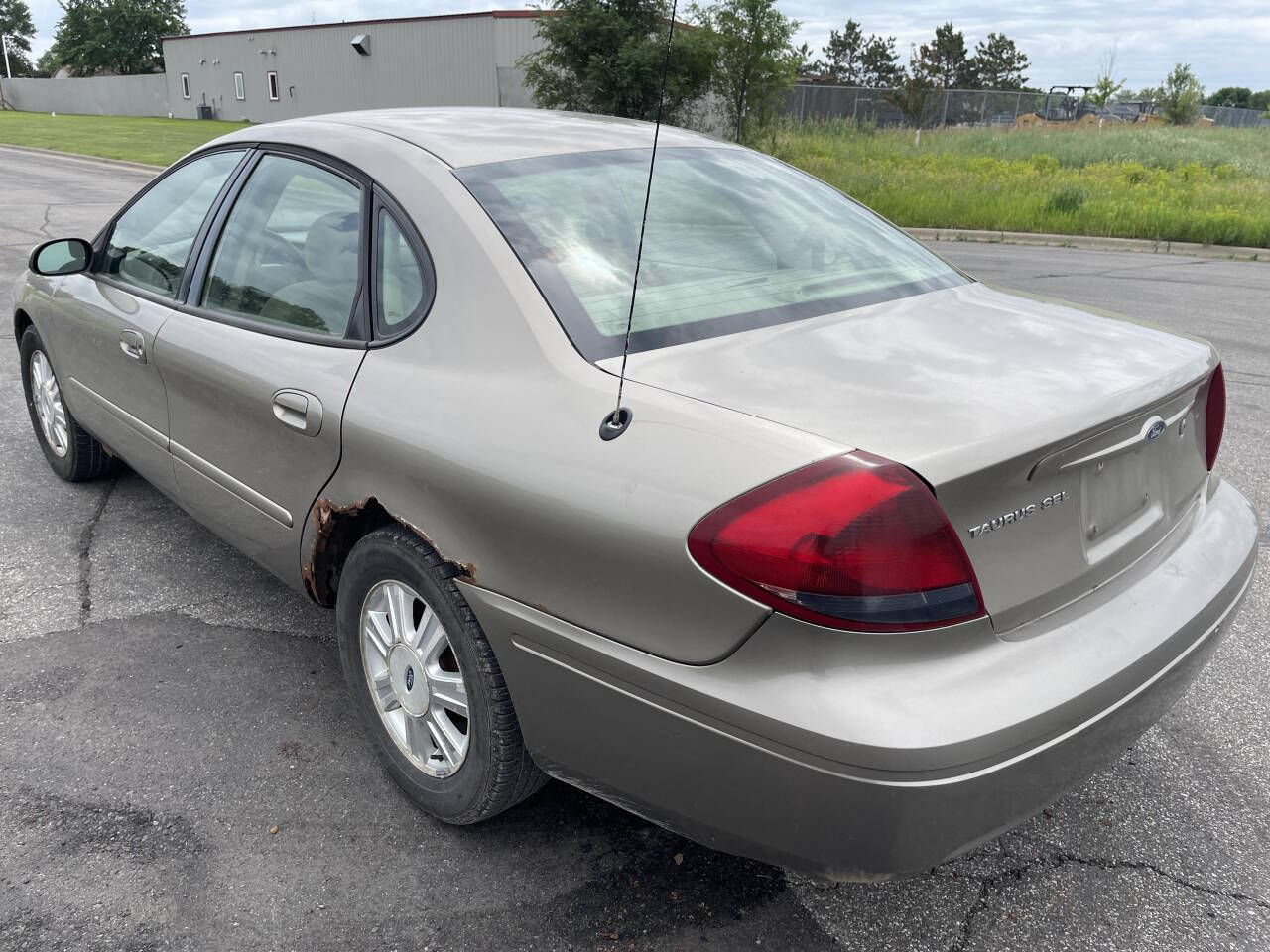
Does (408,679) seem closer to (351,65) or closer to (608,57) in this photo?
(608,57)

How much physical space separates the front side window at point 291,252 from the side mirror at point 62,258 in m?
1.00

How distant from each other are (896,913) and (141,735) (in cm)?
202

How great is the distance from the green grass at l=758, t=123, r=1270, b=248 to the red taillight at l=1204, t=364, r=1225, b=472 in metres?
13.4

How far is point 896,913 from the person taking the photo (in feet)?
7.23

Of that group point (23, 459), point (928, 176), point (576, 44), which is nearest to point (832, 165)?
point (928, 176)

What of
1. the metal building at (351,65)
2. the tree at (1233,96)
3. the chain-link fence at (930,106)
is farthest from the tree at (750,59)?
the tree at (1233,96)

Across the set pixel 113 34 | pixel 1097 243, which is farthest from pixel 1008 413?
pixel 113 34

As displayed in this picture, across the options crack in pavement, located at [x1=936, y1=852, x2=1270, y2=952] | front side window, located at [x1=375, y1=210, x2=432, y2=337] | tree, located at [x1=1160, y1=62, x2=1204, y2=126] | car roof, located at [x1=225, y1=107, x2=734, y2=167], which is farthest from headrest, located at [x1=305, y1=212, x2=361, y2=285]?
tree, located at [x1=1160, y1=62, x2=1204, y2=126]

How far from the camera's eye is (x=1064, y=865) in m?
2.34

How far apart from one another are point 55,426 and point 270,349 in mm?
2464

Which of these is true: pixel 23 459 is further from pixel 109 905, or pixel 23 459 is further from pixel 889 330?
pixel 889 330

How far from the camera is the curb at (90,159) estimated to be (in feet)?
71.8

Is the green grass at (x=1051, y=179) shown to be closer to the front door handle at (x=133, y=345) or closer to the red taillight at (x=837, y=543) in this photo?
the front door handle at (x=133, y=345)

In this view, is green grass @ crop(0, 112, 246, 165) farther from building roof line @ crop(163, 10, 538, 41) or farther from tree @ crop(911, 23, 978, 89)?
tree @ crop(911, 23, 978, 89)
